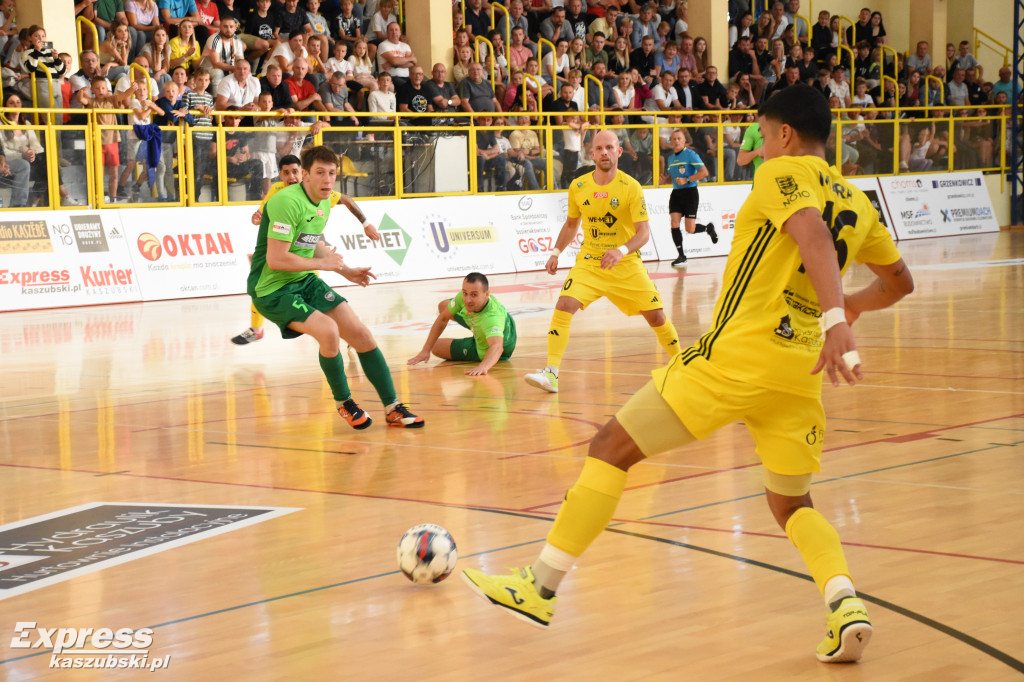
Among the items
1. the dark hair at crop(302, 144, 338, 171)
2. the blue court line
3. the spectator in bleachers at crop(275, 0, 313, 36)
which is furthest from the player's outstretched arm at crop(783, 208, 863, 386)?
the spectator in bleachers at crop(275, 0, 313, 36)

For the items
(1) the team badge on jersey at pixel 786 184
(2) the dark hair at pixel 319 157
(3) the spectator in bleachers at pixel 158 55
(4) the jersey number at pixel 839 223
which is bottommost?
(4) the jersey number at pixel 839 223

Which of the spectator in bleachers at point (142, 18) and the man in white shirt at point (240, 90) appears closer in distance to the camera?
the spectator in bleachers at point (142, 18)

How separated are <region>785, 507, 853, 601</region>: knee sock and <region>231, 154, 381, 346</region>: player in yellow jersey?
538 centimetres

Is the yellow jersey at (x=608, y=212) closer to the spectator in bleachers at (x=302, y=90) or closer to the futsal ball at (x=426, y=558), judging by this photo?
the futsal ball at (x=426, y=558)

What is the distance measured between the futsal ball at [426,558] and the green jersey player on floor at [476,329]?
19.0ft

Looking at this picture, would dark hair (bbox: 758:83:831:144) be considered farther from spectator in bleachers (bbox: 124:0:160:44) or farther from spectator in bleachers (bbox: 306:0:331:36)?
spectator in bleachers (bbox: 306:0:331:36)

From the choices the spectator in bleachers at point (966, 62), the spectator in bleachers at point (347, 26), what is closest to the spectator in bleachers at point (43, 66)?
the spectator in bleachers at point (347, 26)

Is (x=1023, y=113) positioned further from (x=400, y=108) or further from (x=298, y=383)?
(x=298, y=383)

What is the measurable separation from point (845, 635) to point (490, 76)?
21491mm

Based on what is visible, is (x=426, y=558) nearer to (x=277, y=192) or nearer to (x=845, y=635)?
(x=845, y=635)

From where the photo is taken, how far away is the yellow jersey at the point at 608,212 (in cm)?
998

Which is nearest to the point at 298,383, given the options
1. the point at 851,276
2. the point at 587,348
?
the point at 587,348

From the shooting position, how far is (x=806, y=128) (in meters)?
4.04

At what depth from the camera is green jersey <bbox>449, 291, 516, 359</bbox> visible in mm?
10867
